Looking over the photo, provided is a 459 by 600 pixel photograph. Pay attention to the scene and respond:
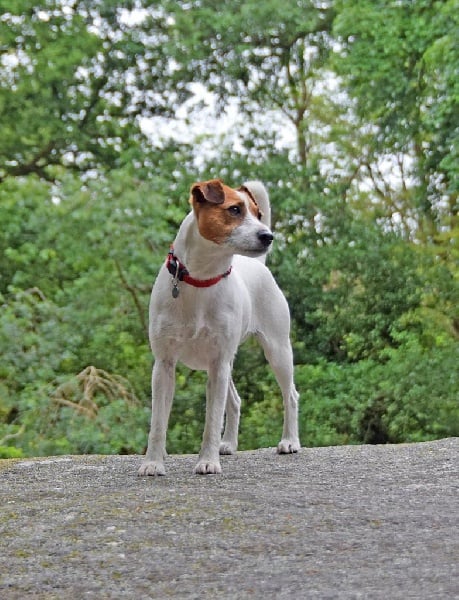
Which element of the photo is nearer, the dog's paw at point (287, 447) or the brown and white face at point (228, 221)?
the brown and white face at point (228, 221)

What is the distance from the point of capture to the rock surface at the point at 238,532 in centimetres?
354

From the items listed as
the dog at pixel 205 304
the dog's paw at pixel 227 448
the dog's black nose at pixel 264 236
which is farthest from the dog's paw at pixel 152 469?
the dog's black nose at pixel 264 236

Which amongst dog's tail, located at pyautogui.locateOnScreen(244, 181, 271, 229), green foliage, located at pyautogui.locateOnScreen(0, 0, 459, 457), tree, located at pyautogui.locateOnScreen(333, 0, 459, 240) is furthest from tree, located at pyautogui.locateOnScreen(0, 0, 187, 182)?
dog's tail, located at pyautogui.locateOnScreen(244, 181, 271, 229)

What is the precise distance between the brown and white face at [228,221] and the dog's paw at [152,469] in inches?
50.7

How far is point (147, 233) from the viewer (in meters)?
11.4

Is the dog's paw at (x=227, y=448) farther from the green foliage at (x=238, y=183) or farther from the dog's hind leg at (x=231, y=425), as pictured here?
the green foliage at (x=238, y=183)

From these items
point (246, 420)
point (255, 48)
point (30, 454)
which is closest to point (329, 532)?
point (30, 454)

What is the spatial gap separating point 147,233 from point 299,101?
490cm

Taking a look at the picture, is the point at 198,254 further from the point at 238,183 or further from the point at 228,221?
the point at 238,183

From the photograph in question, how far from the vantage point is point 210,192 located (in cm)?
→ 528

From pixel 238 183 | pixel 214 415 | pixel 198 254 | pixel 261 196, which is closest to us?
pixel 198 254

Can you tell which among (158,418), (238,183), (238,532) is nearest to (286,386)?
(158,418)

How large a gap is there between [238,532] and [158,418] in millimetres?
1482

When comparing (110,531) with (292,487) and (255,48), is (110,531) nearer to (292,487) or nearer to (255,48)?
(292,487)
